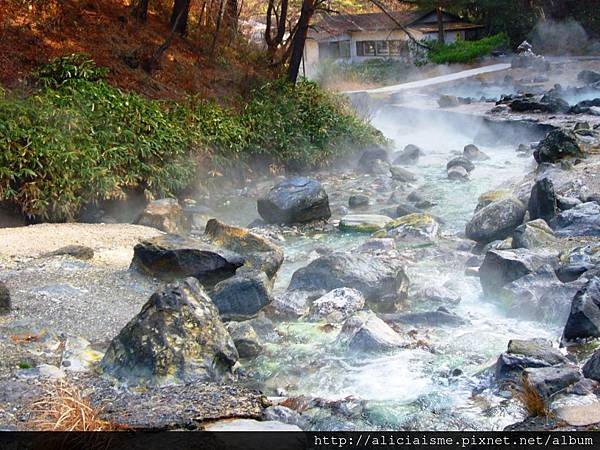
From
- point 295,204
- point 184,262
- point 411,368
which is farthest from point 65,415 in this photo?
point 295,204

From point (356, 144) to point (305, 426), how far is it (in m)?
12.6

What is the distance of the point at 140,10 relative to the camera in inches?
697

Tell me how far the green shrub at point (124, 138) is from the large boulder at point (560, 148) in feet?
15.3

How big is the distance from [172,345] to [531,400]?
270 centimetres

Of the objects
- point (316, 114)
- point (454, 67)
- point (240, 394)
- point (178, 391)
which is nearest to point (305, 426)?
point (240, 394)

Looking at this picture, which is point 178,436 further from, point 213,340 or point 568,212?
point 568,212

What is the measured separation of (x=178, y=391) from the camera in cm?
536

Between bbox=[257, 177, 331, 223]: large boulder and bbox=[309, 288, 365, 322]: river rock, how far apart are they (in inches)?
161

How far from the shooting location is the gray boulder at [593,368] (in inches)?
222

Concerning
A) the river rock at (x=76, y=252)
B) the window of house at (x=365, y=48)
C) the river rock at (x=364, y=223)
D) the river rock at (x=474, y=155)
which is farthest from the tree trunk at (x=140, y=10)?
the window of house at (x=365, y=48)

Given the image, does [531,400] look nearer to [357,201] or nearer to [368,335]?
[368,335]

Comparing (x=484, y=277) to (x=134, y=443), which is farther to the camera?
(x=484, y=277)

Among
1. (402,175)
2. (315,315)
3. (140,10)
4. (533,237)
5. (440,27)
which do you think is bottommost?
(315,315)

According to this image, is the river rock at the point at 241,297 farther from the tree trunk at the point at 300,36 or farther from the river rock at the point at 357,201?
the tree trunk at the point at 300,36
